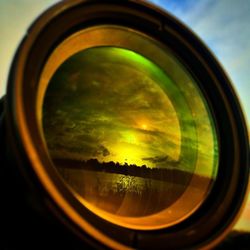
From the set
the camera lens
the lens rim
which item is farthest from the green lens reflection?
the lens rim

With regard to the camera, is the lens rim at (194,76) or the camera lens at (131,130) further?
the camera lens at (131,130)

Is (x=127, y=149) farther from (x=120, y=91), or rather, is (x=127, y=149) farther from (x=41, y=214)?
(x=41, y=214)

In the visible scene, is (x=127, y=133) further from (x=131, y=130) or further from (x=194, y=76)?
(x=194, y=76)

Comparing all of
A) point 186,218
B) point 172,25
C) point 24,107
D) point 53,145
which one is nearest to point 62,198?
point 24,107

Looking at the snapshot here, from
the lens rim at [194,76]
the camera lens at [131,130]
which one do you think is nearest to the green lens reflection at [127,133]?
the camera lens at [131,130]

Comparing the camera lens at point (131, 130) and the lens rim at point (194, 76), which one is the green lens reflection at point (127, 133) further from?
the lens rim at point (194, 76)

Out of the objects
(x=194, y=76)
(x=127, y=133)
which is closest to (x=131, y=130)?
(x=127, y=133)
